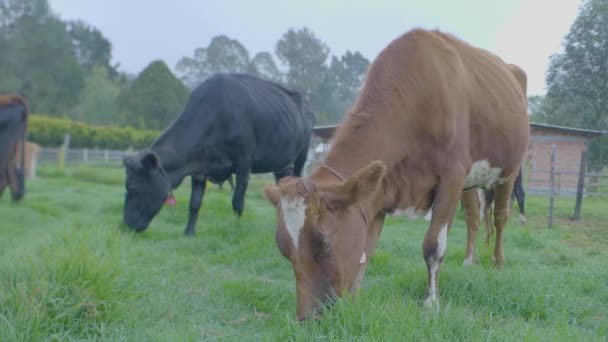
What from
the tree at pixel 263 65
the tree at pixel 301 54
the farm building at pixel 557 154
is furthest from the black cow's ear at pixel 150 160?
the tree at pixel 263 65

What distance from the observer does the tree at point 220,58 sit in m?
40.3

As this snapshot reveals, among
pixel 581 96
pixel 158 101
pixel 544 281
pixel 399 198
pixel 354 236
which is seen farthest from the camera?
pixel 158 101

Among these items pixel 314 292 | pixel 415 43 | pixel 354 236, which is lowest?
pixel 314 292

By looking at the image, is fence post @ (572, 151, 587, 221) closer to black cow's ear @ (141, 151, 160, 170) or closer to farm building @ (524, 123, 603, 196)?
farm building @ (524, 123, 603, 196)

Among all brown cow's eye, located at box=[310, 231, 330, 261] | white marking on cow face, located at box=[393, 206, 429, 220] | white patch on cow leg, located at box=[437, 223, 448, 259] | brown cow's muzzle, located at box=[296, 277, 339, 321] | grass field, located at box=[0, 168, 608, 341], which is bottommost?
grass field, located at box=[0, 168, 608, 341]

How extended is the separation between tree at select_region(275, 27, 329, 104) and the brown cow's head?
2461 centimetres

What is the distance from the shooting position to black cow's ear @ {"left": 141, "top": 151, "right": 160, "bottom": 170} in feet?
19.9

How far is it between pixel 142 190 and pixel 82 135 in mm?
29189

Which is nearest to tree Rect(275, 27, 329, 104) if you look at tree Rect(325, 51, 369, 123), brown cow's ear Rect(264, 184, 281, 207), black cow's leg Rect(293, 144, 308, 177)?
tree Rect(325, 51, 369, 123)

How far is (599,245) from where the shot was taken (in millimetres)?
3695

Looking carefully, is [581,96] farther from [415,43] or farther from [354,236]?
[354,236]

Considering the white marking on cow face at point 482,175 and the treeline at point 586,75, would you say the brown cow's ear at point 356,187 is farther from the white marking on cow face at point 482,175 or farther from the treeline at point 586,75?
the treeline at point 586,75

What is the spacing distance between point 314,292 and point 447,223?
1.39m

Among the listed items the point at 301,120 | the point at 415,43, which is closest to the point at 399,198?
the point at 415,43
